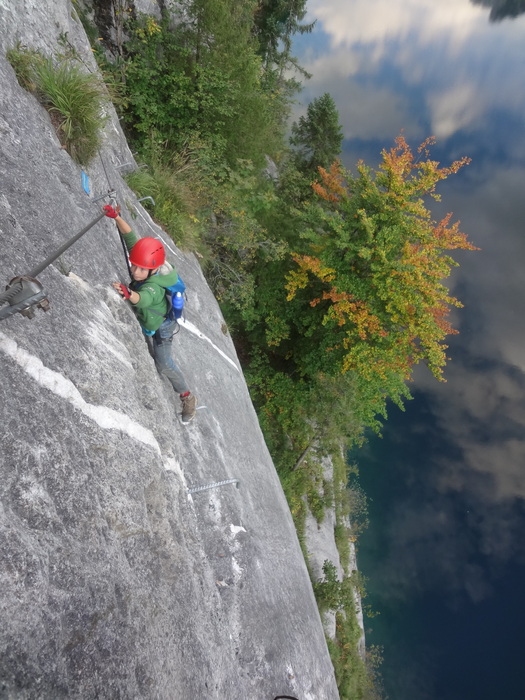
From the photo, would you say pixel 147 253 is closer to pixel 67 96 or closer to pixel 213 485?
pixel 67 96

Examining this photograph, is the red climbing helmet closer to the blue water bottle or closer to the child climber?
the child climber

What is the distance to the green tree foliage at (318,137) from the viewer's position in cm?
1731

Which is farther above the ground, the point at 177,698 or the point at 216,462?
the point at 216,462

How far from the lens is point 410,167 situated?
418 inches

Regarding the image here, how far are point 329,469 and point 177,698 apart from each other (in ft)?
57.6

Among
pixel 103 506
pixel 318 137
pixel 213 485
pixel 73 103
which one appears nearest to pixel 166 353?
pixel 213 485

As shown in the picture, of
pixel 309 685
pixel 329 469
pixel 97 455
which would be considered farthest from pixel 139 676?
pixel 329 469

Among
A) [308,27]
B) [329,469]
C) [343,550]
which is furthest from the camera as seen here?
[308,27]

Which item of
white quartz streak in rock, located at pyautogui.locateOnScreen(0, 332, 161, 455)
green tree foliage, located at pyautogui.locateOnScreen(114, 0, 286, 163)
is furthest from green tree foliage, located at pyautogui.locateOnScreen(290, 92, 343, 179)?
white quartz streak in rock, located at pyautogui.locateOnScreen(0, 332, 161, 455)

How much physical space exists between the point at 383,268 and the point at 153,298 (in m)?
8.57

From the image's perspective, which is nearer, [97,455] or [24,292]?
[24,292]

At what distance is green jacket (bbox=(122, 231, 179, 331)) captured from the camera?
388 cm

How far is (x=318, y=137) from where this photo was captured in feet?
58.1

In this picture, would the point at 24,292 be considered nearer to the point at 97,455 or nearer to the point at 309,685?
the point at 97,455
